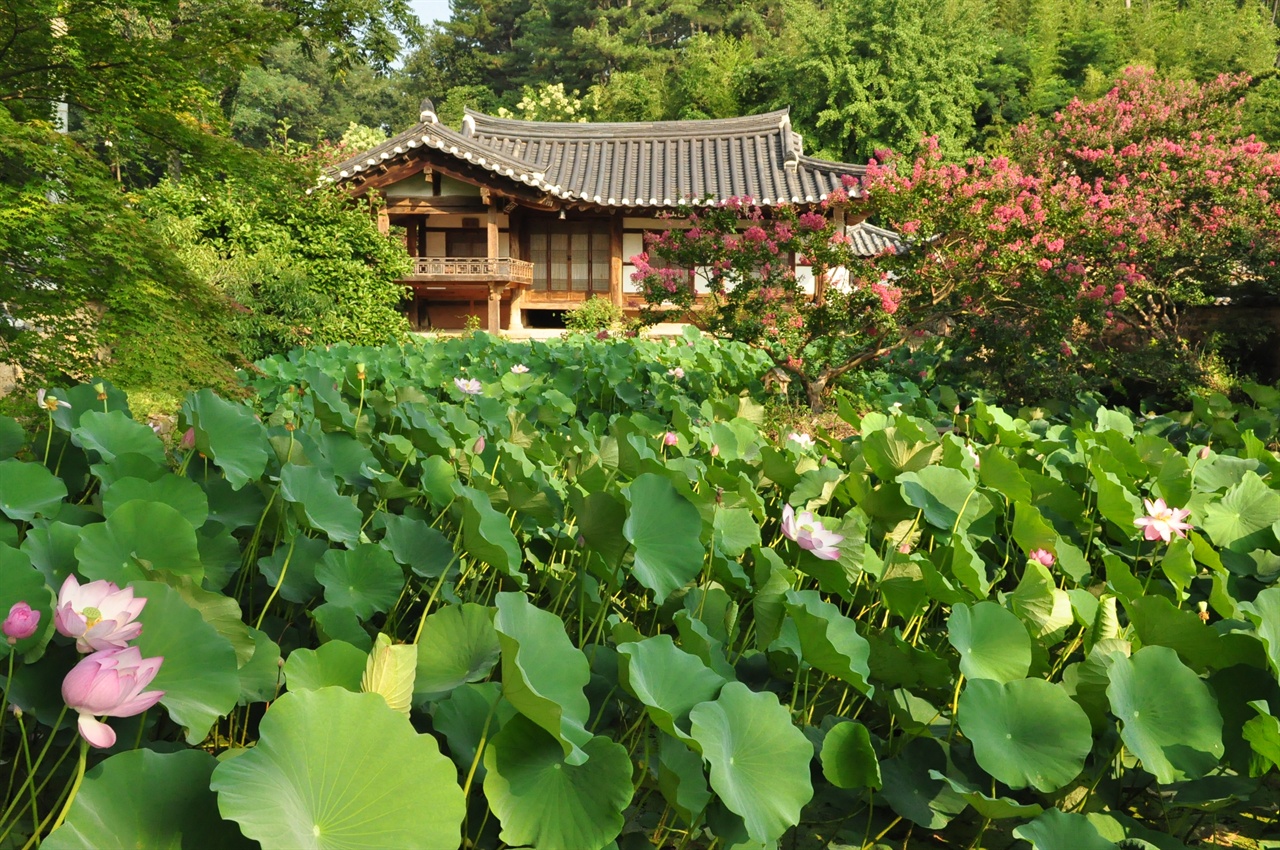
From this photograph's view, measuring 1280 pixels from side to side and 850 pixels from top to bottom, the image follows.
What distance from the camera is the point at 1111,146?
868 cm

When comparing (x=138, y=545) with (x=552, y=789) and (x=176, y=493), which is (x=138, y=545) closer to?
(x=176, y=493)

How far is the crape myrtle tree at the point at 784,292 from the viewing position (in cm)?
574

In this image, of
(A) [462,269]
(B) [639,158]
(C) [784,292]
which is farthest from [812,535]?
(B) [639,158]

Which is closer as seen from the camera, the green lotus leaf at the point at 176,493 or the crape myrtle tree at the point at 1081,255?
the green lotus leaf at the point at 176,493

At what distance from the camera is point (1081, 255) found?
5.84 metres

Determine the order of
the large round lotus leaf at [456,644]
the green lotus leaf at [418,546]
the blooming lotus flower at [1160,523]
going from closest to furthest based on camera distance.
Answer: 1. the large round lotus leaf at [456,644]
2. the green lotus leaf at [418,546]
3. the blooming lotus flower at [1160,523]

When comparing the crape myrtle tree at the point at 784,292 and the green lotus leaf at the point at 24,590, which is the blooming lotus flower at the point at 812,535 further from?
the crape myrtle tree at the point at 784,292

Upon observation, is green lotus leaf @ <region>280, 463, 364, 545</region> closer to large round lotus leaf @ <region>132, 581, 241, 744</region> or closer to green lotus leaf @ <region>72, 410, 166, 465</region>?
green lotus leaf @ <region>72, 410, 166, 465</region>

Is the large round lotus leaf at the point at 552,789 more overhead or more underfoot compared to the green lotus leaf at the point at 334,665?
more underfoot

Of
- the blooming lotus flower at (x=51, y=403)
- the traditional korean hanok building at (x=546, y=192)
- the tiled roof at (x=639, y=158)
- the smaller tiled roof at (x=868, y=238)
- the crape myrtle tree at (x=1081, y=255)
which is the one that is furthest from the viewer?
the smaller tiled roof at (x=868, y=238)

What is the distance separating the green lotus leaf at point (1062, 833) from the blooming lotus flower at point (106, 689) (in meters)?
0.89

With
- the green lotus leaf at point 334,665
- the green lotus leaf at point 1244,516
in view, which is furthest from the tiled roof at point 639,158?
the green lotus leaf at point 334,665

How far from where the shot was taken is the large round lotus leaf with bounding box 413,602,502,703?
107 centimetres

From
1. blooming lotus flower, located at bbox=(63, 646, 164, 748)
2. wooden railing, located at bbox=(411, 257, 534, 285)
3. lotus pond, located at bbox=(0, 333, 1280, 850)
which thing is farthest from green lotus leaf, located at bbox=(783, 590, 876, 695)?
wooden railing, located at bbox=(411, 257, 534, 285)
